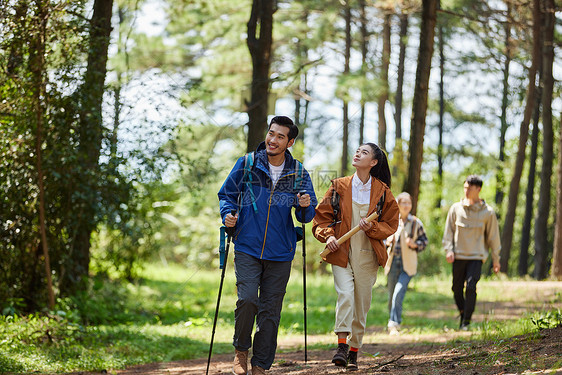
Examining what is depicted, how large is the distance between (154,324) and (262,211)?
553 cm

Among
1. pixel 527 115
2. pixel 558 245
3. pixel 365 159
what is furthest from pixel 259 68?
pixel 527 115

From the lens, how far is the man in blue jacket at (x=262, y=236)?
17.1 feet

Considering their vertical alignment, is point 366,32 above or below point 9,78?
above

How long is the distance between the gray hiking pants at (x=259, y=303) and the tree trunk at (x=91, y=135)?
4.50 metres

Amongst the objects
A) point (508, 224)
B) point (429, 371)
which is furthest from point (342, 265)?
point (508, 224)

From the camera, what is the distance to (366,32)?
2506cm

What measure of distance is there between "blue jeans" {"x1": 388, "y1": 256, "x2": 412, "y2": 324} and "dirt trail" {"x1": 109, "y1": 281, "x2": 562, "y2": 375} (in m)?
0.28

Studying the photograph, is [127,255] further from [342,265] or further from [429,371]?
[429,371]

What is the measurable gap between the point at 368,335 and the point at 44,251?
4.45 m

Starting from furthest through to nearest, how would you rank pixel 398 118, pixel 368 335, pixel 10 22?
pixel 398 118 → pixel 368 335 → pixel 10 22

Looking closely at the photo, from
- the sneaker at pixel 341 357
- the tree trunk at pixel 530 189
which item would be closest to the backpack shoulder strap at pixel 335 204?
the sneaker at pixel 341 357

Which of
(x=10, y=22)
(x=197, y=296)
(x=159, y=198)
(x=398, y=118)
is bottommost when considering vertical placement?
(x=197, y=296)

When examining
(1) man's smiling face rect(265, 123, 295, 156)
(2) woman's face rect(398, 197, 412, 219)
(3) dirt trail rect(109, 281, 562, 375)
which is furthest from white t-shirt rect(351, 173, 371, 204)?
(2) woman's face rect(398, 197, 412, 219)

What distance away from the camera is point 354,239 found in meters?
5.74
